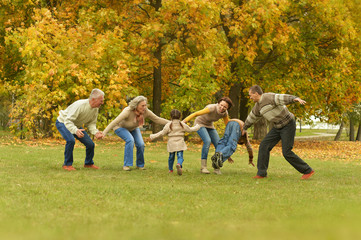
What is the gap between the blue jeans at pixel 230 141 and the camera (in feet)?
32.4

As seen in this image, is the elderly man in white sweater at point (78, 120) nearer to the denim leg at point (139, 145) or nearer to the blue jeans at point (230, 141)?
the denim leg at point (139, 145)

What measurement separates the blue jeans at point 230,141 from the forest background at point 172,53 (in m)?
9.33

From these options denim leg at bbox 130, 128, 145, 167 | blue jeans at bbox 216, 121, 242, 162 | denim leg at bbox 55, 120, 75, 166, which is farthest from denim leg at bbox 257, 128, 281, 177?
denim leg at bbox 55, 120, 75, 166

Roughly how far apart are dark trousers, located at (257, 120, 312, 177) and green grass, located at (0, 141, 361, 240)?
30 centimetres

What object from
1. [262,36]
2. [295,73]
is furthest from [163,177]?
[295,73]

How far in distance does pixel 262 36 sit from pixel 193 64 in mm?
3653

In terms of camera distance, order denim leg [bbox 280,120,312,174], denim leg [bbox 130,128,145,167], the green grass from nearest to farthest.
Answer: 1. the green grass
2. denim leg [bbox 280,120,312,174]
3. denim leg [bbox 130,128,145,167]

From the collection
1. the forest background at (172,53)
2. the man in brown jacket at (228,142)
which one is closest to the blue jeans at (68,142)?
the man in brown jacket at (228,142)

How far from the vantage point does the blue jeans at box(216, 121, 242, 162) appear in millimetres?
9883

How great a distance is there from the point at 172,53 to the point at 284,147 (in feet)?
39.5

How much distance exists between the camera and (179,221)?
5.44m

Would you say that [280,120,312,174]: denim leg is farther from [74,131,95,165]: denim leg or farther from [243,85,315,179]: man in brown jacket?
[74,131,95,165]: denim leg

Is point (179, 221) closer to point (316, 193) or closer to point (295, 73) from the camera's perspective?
point (316, 193)

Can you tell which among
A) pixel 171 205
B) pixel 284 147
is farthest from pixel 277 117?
pixel 171 205
